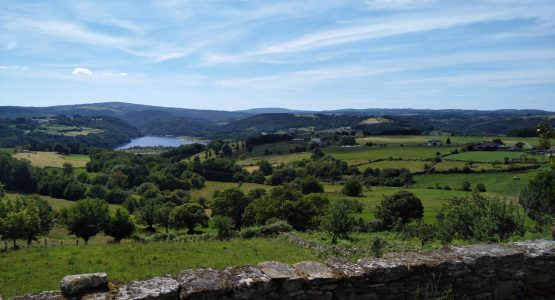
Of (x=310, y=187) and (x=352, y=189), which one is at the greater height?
(x=352, y=189)

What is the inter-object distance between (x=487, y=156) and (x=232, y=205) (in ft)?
229

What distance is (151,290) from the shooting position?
5.05m

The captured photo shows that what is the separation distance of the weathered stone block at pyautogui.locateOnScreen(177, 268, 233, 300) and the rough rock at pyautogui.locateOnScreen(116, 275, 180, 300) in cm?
15

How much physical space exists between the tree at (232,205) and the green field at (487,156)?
2378 inches

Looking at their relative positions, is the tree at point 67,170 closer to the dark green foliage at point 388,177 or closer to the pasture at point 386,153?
the pasture at point 386,153

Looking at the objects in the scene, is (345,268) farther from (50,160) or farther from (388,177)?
(50,160)

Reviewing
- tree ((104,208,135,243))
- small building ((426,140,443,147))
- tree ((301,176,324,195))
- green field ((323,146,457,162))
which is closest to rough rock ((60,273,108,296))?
tree ((104,208,135,243))

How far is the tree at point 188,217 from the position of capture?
53.0m

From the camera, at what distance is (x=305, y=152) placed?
434 ft

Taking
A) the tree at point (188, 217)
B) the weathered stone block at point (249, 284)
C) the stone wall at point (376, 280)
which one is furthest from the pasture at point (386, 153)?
the weathered stone block at point (249, 284)

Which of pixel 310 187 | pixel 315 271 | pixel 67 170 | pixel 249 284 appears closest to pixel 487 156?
pixel 310 187

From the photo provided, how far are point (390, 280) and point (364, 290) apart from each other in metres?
0.46

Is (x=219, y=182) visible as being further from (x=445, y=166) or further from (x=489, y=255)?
(x=489, y=255)

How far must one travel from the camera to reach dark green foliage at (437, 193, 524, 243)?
1573 centimetres
